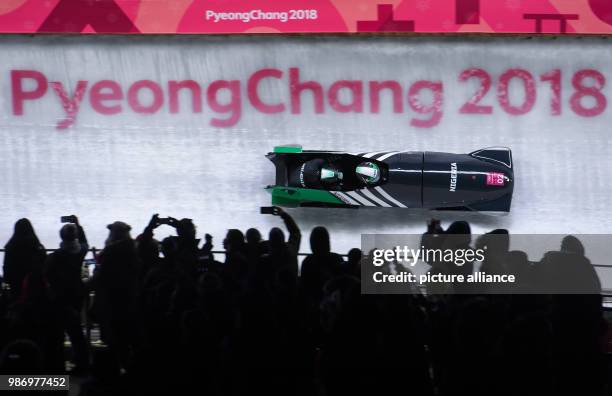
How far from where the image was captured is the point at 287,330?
3.96 meters

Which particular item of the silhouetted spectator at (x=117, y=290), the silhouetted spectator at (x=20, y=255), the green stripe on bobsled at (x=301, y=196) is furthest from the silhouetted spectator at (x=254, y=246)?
the green stripe on bobsled at (x=301, y=196)

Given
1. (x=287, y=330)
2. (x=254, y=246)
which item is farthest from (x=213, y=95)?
(x=287, y=330)

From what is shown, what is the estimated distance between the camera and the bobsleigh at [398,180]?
7.40 metres

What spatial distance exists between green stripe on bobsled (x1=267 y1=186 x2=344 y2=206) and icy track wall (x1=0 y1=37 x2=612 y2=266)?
0.54m

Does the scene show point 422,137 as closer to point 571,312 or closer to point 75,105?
point 75,105

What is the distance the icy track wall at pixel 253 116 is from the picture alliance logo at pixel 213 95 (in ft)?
0.05

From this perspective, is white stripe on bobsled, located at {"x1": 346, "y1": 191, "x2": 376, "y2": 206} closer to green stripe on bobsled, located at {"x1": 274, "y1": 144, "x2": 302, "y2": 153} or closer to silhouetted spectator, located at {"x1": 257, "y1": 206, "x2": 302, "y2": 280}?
green stripe on bobsled, located at {"x1": 274, "y1": 144, "x2": 302, "y2": 153}


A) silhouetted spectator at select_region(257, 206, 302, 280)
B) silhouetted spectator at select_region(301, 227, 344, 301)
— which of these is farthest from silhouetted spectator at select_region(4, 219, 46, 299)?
silhouetted spectator at select_region(301, 227, 344, 301)

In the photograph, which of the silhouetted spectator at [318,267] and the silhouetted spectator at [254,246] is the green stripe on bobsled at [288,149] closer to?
the silhouetted spectator at [254,246]

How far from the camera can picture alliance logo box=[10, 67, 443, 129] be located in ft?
27.6

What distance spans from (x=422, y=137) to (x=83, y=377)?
474cm

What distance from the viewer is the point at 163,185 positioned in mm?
8219

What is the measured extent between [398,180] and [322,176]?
0.73 m

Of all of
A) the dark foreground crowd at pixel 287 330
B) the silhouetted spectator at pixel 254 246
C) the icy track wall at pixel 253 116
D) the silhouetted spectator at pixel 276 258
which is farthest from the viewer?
the icy track wall at pixel 253 116
